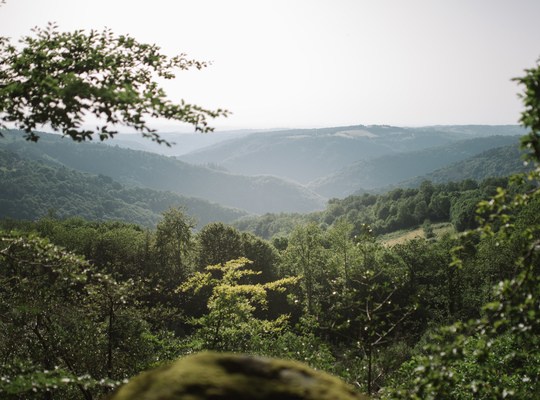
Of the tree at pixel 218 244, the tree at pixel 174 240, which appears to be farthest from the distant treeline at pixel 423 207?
the tree at pixel 174 240

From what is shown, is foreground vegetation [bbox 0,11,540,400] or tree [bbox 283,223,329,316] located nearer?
foreground vegetation [bbox 0,11,540,400]

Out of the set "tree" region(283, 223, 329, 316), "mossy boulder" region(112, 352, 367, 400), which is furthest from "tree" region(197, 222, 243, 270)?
"mossy boulder" region(112, 352, 367, 400)

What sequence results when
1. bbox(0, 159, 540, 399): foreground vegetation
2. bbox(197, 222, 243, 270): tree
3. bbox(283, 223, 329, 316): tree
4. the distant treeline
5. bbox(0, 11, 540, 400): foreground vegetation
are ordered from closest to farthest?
bbox(0, 11, 540, 400): foreground vegetation → bbox(0, 159, 540, 399): foreground vegetation → bbox(283, 223, 329, 316): tree → bbox(197, 222, 243, 270): tree → the distant treeline

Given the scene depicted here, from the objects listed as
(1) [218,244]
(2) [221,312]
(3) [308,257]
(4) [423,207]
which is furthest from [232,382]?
(4) [423,207]

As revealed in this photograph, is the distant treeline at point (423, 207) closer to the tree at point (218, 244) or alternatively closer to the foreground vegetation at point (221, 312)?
the tree at point (218, 244)

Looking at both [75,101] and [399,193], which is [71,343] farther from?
[399,193]

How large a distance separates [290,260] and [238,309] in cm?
3923

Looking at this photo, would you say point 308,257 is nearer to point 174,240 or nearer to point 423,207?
point 174,240

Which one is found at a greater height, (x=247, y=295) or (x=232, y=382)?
(x=232, y=382)

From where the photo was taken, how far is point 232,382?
3.95 m

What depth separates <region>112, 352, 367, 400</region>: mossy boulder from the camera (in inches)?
149

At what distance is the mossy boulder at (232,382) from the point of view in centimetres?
379

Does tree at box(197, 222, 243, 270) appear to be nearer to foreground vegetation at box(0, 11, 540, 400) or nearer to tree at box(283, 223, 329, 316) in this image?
foreground vegetation at box(0, 11, 540, 400)

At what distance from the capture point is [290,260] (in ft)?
182
